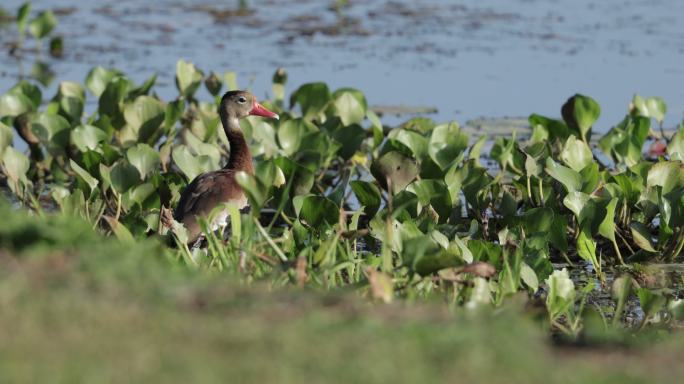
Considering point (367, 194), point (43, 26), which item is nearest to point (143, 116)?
point (367, 194)

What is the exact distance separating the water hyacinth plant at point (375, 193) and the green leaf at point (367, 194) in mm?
16

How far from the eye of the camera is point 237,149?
8.45 meters

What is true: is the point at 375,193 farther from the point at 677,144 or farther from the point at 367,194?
the point at 677,144

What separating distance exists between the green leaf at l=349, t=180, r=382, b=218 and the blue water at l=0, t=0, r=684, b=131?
452 centimetres

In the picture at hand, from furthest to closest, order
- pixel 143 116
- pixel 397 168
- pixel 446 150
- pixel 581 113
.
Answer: pixel 143 116 → pixel 581 113 → pixel 446 150 → pixel 397 168

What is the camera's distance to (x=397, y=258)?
6.63 metres

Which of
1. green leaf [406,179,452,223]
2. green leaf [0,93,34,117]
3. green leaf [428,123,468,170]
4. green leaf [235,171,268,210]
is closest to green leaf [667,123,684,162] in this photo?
green leaf [428,123,468,170]

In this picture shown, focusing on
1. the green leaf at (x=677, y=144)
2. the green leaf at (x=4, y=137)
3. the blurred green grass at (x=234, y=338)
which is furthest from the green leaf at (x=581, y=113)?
the blurred green grass at (x=234, y=338)

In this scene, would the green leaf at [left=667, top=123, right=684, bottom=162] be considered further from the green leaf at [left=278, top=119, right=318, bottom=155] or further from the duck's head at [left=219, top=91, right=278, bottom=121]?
the duck's head at [left=219, top=91, right=278, bottom=121]

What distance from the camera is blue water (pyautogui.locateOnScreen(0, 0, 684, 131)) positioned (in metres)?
12.8

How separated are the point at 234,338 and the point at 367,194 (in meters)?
3.95

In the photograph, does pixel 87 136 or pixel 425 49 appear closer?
pixel 87 136

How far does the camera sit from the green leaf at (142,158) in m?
7.92

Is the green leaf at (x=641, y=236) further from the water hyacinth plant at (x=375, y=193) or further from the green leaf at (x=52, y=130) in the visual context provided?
the green leaf at (x=52, y=130)
